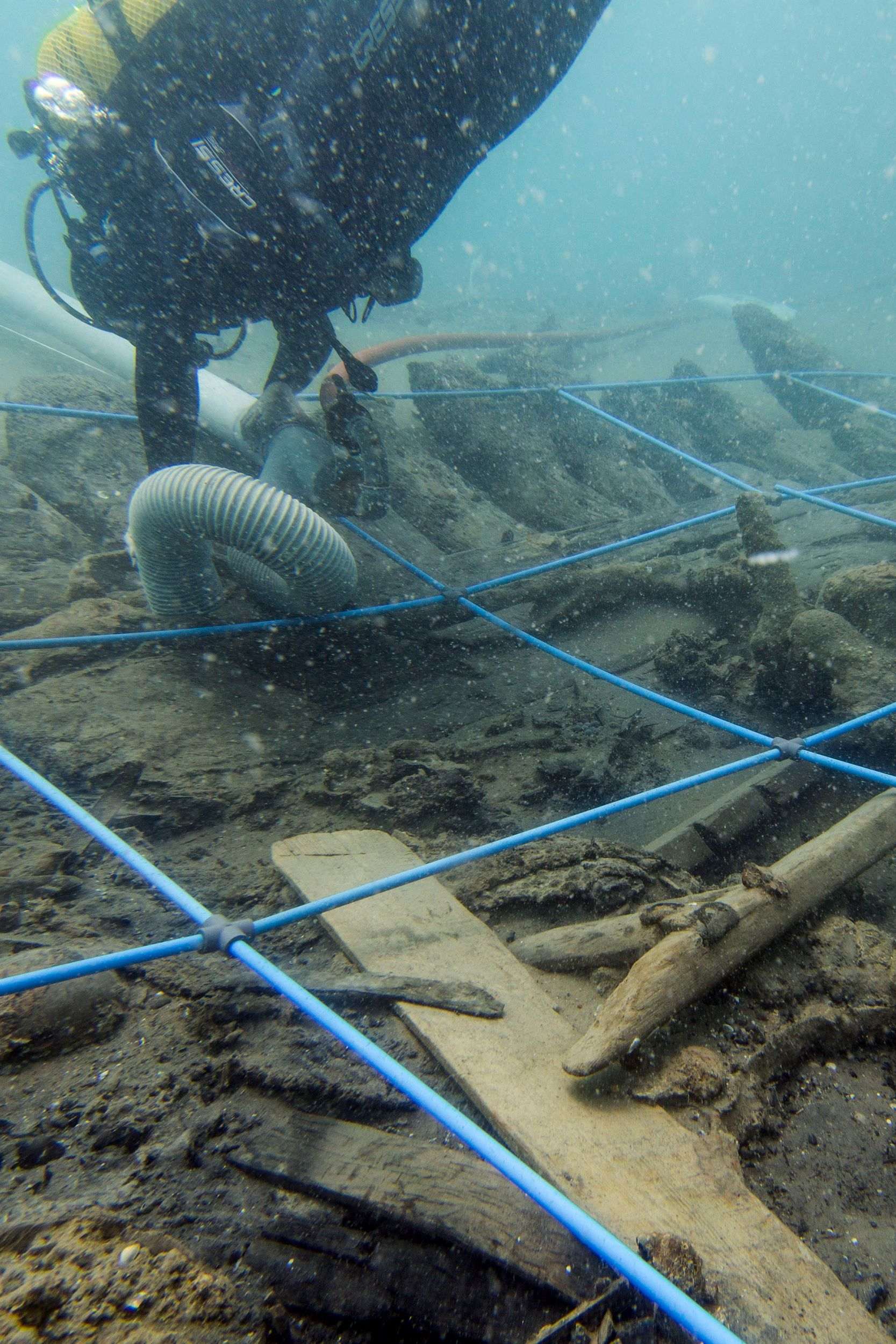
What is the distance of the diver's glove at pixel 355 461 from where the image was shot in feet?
12.1

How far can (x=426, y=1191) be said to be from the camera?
118 cm

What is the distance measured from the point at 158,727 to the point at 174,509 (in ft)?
3.36

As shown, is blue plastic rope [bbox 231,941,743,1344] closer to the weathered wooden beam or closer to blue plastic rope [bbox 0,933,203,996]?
blue plastic rope [bbox 0,933,203,996]

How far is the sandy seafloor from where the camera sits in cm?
112

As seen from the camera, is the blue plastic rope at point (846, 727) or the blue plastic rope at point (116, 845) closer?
the blue plastic rope at point (116, 845)

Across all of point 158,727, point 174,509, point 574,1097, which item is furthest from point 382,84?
point 574,1097

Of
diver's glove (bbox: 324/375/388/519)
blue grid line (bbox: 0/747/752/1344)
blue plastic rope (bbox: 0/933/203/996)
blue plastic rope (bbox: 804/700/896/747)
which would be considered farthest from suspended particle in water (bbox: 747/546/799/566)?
blue plastic rope (bbox: 0/933/203/996)

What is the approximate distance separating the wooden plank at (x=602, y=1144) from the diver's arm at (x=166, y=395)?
3206 mm

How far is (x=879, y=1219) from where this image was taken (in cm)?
133

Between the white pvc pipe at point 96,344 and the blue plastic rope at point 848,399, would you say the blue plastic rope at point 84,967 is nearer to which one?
the white pvc pipe at point 96,344

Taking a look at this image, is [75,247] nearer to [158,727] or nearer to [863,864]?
[158,727]

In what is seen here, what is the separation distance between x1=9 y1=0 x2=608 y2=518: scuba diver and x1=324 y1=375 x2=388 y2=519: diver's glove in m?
0.02

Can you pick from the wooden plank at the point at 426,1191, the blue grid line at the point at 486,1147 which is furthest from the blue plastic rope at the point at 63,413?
the wooden plank at the point at 426,1191

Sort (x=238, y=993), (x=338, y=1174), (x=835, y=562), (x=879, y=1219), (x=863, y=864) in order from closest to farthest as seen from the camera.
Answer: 1. (x=338, y=1174)
2. (x=879, y=1219)
3. (x=238, y=993)
4. (x=863, y=864)
5. (x=835, y=562)
